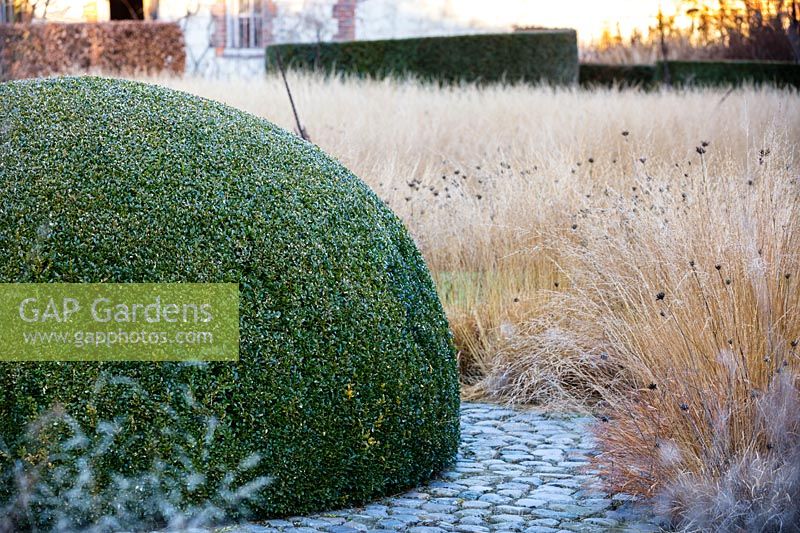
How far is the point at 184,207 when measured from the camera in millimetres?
2947

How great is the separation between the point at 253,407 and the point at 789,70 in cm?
1727

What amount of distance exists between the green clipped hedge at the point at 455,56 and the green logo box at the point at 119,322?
14490mm

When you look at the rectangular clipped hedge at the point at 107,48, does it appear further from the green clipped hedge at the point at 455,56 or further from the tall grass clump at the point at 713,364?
the tall grass clump at the point at 713,364

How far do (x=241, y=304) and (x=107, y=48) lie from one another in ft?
53.8

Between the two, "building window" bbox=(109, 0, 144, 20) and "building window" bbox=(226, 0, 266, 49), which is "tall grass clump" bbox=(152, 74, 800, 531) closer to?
"building window" bbox=(226, 0, 266, 49)

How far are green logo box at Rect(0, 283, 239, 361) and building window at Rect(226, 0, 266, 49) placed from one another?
1820 centimetres

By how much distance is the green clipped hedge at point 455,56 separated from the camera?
1708 cm

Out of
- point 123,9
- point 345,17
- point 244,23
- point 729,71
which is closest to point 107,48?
point 244,23

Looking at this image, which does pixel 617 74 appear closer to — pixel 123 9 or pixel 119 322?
pixel 123 9

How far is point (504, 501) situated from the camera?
321 centimetres

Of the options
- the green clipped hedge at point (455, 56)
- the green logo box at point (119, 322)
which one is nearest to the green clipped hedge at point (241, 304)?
the green logo box at point (119, 322)

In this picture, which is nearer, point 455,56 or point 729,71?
point 455,56

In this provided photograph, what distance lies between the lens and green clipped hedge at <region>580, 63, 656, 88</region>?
18.8m

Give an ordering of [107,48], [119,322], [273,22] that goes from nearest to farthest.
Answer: [119,322], [107,48], [273,22]
